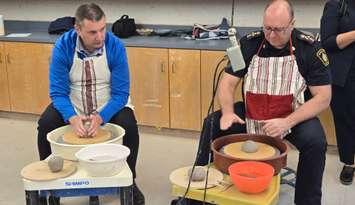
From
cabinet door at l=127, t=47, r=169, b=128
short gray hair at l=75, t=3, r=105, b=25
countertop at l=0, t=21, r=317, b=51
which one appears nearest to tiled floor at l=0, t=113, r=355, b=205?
cabinet door at l=127, t=47, r=169, b=128

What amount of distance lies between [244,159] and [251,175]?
0.12 metres

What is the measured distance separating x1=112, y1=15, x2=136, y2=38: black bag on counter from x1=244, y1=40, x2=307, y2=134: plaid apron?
1571 millimetres

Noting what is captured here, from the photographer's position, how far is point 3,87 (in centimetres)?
400

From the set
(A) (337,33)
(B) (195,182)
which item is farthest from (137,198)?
(A) (337,33)

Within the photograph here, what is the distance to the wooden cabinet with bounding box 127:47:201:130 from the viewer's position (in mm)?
3416

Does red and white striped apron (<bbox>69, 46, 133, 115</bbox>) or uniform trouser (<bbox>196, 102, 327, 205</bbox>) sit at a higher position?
red and white striped apron (<bbox>69, 46, 133, 115</bbox>)

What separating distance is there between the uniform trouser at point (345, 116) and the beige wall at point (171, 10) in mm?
861

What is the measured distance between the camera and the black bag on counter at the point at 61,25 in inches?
153

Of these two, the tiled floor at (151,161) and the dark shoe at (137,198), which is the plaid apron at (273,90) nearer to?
the tiled floor at (151,161)

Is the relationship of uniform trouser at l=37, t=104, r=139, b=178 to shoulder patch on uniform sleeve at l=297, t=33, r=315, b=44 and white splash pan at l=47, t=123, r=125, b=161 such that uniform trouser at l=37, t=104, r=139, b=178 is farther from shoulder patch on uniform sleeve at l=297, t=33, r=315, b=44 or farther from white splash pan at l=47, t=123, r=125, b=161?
shoulder patch on uniform sleeve at l=297, t=33, r=315, b=44

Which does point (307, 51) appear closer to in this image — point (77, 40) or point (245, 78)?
point (245, 78)

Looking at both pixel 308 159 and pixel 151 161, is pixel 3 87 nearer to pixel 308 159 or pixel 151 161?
pixel 151 161

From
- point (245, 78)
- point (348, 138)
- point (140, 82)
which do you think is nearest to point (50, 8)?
point (140, 82)

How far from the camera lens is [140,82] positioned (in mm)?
3564
